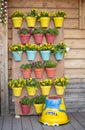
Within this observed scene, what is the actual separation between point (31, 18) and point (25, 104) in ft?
4.68

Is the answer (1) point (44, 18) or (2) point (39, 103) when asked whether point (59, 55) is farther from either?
(2) point (39, 103)

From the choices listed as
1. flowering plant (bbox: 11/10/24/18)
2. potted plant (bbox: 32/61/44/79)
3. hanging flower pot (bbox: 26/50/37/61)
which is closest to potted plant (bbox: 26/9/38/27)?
flowering plant (bbox: 11/10/24/18)

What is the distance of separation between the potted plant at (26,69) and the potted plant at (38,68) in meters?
0.07

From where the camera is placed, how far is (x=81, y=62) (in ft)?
15.8

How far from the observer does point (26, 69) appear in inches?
174

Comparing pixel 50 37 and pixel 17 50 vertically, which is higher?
pixel 50 37

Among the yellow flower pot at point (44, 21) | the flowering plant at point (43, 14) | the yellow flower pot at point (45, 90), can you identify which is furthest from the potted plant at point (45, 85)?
the flowering plant at point (43, 14)

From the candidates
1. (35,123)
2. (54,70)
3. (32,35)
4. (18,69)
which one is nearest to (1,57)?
(18,69)

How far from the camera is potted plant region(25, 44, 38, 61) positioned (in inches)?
173

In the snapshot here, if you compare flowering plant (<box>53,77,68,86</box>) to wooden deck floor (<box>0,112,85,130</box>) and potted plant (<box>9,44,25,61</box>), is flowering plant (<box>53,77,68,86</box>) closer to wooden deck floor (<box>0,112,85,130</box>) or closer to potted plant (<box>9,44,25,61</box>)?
wooden deck floor (<box>0,112,85,130</box>)

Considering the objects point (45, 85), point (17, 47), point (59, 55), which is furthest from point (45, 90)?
point (17, 47)

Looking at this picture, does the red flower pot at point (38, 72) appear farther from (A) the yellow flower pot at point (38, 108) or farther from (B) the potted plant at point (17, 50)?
(A) the yellow flower pot at point (38, 108)

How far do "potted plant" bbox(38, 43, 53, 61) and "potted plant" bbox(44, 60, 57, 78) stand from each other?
0.09 meters

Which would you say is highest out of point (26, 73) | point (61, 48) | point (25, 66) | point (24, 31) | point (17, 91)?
point (24, 31)
